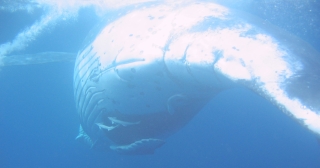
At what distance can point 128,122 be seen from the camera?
17.1ft

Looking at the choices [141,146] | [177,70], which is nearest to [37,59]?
[141,146]

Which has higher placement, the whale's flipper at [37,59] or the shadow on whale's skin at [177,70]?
the whale's flipper at [37,59]

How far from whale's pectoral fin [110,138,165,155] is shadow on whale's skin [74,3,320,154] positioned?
25mm

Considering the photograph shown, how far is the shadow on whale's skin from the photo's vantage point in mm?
2396

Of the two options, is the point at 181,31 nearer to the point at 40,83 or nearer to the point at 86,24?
the point at 86,24

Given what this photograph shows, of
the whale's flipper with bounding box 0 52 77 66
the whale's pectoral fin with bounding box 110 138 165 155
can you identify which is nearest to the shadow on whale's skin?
the whale's pectoral fin with bounding box 110 138 165 155

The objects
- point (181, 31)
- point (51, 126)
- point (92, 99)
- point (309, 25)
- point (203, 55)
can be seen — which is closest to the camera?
point (203, 55)

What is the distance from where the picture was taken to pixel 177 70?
12.4ft

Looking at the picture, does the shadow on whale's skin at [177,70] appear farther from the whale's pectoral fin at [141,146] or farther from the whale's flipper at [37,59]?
the whale's flipper at [37,59]

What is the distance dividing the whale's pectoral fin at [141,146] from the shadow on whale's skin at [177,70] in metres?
0.02

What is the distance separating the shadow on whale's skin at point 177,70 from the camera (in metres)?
2.40

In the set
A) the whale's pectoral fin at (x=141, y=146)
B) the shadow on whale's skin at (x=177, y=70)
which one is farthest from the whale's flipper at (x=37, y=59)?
the whale's pectoral fin at (x=141, y=146)

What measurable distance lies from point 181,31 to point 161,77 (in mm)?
841

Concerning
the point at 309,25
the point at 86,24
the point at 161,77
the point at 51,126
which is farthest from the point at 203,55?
the point at 51,126
